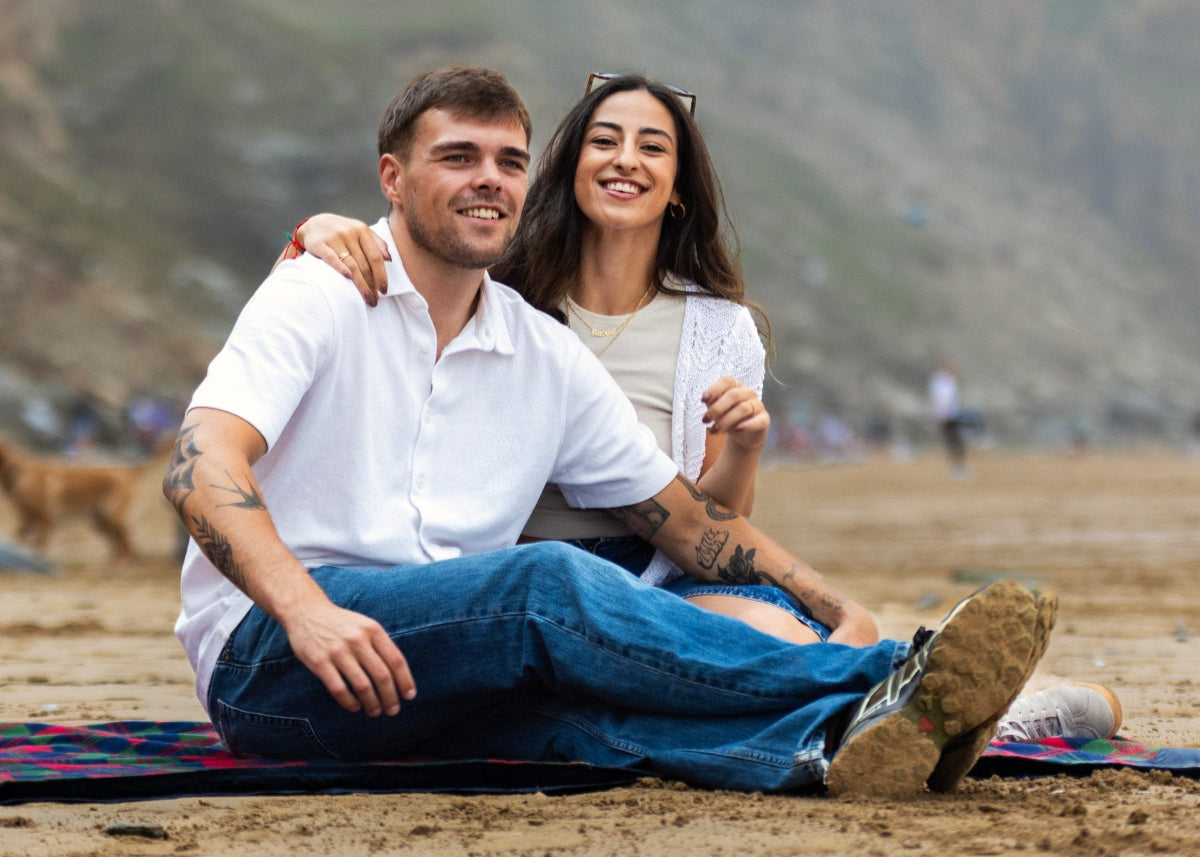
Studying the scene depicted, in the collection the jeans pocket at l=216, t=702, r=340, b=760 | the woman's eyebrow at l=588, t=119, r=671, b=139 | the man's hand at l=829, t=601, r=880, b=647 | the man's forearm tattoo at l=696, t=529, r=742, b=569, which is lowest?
the jeans pocket at l=216, t=702, r=340, b=760

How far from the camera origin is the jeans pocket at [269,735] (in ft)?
9.87

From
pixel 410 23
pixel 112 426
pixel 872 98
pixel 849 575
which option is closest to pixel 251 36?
pixel 410 23

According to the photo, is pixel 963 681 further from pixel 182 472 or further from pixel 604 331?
pixel 604 331

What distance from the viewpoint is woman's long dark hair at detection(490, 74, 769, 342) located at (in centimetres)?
416

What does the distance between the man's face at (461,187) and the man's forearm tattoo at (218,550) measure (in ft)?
2.81

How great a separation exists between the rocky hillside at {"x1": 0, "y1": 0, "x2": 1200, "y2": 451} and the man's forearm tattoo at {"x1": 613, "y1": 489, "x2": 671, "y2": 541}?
83.2 ft

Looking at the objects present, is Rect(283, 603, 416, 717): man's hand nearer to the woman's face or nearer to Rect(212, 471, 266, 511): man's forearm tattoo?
Rect(212, 471, 266, 511): man's forearm tattoo

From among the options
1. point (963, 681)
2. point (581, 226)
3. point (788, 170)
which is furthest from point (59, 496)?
point (788, 170)

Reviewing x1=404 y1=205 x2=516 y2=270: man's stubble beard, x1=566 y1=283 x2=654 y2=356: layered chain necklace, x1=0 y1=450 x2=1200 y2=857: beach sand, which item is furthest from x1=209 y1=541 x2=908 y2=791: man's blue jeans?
x1=566 y1=283 x2=654 y2=356: layered chain necklace

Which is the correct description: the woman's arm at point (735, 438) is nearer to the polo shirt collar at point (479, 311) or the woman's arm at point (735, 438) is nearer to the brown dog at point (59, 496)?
the polo shirt collar at point (479, 311)

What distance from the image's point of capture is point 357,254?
10.3ft

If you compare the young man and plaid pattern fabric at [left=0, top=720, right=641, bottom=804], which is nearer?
the young man

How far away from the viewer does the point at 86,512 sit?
1103cm

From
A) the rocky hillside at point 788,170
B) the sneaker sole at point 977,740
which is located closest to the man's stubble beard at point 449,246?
the sneaker sole at point 977,740
